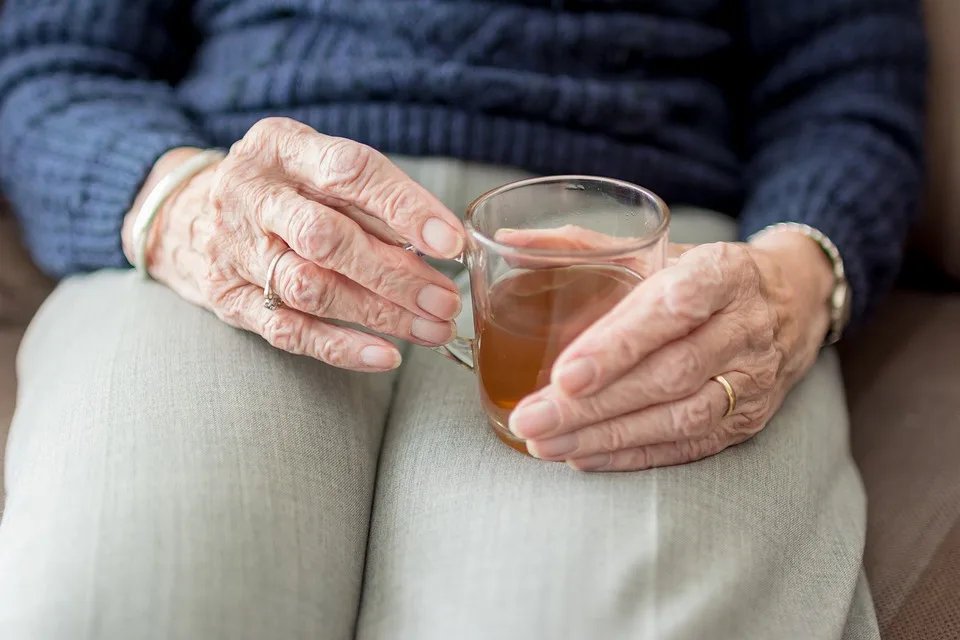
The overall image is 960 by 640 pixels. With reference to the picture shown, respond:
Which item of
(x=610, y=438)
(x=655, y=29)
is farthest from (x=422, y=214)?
(x=655, y=29)

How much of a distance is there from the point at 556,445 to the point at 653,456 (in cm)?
9

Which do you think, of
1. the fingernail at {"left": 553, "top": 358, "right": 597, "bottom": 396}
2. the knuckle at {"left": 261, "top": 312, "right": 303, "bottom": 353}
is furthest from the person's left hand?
the knuckle at {"left": 261, "top": 312, "right": 303, "bottom": 353}

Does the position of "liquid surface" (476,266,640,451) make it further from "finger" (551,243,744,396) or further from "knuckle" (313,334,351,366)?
"knuckle" (313,334,351,366)

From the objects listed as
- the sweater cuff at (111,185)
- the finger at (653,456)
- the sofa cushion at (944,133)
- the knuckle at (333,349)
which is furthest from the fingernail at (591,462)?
the sofa cushion at (944,133)

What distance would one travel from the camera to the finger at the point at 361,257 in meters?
0.65

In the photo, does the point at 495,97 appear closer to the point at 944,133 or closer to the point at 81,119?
the point at 81,119

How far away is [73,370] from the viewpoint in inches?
28.6

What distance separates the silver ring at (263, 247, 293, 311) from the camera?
702 millimetres

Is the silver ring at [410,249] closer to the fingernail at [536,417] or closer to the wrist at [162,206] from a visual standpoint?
the fingernail at [536,417]

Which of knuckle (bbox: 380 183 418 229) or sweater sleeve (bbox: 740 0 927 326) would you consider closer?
knuckle (bbox: 380 183 418 229)

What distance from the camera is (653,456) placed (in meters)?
0.66

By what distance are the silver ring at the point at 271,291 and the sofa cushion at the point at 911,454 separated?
581 mm

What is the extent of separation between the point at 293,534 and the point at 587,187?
37cm

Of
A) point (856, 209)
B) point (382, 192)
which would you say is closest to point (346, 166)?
point (382, 192)
